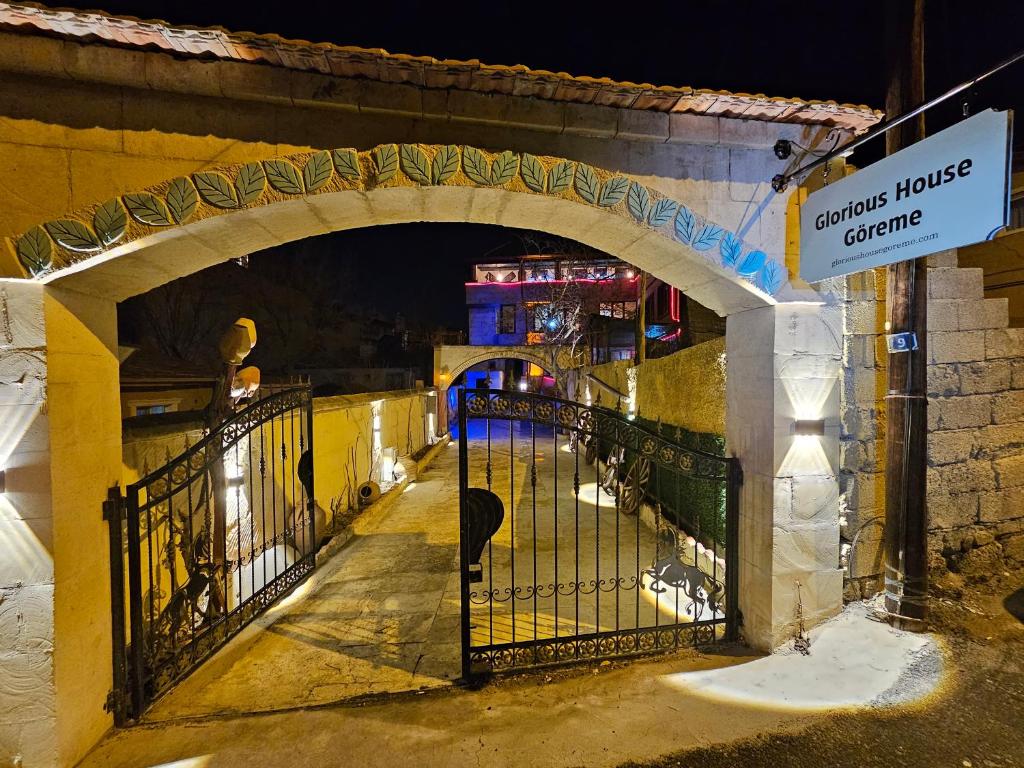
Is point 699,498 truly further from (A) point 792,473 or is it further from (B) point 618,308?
(B) point 618,308

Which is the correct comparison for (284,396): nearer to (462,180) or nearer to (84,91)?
(84,91)

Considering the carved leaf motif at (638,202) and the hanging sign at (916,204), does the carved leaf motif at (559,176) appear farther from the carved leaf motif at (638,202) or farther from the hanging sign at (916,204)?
the hanging sign at (916,204)

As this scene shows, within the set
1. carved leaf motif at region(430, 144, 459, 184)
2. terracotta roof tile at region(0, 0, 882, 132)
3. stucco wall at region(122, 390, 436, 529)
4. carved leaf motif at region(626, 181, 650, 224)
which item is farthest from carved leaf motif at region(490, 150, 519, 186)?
stucco wall at region(122, 390, 436, 529)

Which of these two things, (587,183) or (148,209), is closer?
(148,209)

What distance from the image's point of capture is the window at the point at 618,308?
28781 mm

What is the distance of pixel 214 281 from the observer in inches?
786

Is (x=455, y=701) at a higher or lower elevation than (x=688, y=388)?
lower

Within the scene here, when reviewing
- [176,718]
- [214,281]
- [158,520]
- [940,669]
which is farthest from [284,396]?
[214,281]

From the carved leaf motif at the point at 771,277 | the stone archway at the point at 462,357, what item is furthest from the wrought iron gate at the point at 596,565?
the stone archway at the point at 462,357

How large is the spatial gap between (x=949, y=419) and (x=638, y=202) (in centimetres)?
393

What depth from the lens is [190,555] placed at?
4.36 meters

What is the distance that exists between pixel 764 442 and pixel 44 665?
5418 millimetres

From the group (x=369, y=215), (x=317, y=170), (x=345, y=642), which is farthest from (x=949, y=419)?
(x=345, y=642)

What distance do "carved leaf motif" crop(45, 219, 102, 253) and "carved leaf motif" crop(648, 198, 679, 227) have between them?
3935 millimetres
